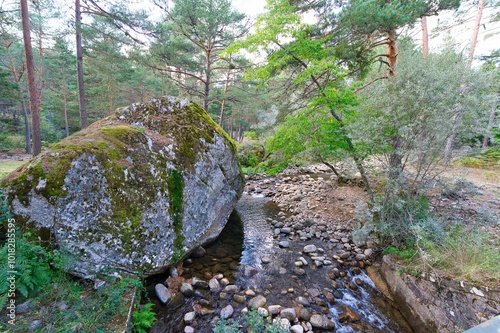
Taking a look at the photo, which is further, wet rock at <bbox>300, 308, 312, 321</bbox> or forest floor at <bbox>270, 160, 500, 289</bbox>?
wet rock at <bbox>300, 308, 312, 321</bbox>

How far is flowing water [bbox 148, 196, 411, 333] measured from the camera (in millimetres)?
3189

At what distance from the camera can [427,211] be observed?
4043mm

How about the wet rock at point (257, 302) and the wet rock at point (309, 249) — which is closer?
the wet rock at point (257, 302)

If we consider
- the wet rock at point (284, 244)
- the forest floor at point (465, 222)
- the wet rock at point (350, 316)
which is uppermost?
the forest floor at point (465, 222)

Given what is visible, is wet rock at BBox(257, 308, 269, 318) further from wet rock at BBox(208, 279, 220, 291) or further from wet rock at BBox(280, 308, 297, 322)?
wet rock at BBox(208, 279, 220, 291)

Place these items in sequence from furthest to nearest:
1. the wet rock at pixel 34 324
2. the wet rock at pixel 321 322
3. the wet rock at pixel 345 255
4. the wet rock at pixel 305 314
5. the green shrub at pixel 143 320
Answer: the wet rock at pixel 345 255 < the wet rock at pixel 305 314 < the wet rock at pixel 321 322 < the green shrub at pixel 143 320 < the wet rock at pixel 34 324

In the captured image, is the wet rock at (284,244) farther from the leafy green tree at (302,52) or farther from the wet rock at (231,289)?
the leafy green tree at (302,52)

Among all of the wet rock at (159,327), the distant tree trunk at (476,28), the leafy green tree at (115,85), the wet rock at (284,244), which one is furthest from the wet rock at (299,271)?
the leafy green tree at (115,85)

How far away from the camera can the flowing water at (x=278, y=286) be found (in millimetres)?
3189

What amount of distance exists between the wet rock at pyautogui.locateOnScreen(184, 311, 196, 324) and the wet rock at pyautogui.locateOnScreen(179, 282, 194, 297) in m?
0.37

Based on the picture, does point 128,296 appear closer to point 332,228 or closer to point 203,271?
point 203,271

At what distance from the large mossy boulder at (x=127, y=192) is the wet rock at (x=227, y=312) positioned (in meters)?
1.24

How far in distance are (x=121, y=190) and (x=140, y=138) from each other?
1.22 metres

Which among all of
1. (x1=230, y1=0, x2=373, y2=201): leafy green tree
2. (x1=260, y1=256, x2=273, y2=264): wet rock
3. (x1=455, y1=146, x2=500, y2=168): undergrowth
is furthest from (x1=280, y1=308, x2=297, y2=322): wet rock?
(x1=455, y1=146, x2=500, y2=168): undergrowth
